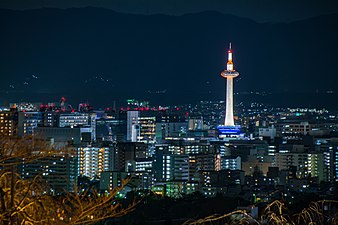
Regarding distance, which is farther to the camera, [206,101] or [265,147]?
[206,101]

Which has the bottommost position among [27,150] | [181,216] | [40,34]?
[181,216]

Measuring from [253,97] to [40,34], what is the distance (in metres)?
25.8

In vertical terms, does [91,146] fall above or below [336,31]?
below

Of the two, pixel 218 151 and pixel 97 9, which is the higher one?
pixel 97 9

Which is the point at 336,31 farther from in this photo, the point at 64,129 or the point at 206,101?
the point at 64,129

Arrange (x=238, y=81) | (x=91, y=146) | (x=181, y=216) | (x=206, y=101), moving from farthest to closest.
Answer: (x=238, y=81) → (x=206, y=101) → (x=91, y=146) → (x=181, y=216)

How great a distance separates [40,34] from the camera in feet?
255

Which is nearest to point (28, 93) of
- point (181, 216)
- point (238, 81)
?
point (238, 81)

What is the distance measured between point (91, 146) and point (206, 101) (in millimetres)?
32751

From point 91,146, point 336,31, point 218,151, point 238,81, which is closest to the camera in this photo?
point 91,146

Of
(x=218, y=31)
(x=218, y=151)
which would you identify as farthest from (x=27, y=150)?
(x=218, y=31)

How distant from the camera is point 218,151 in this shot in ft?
87.5

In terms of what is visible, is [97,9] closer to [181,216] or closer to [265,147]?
[265,147]

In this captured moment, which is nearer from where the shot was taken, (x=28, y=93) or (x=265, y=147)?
(x=265, y=147)
